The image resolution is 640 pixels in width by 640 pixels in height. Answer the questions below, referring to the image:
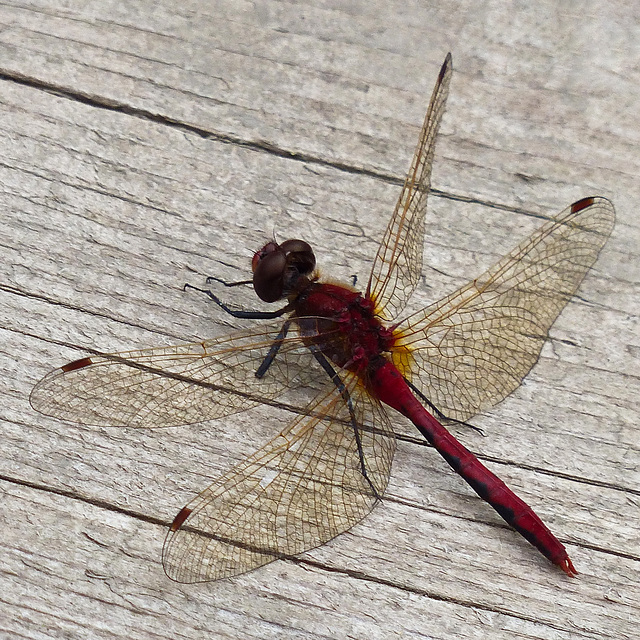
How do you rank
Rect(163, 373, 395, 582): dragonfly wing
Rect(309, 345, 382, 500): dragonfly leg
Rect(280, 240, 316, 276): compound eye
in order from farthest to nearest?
1. Rect(280, 240, 316, 276): compound eye
2. Rect(309, 345, 382, 500): dragonfly leg
3. Rect(163, 373, 395, 582): dragonfly wing

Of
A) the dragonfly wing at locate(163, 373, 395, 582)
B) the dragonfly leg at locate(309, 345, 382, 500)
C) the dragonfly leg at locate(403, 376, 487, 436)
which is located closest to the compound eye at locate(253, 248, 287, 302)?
the dragonfly leg at locate(309, 345, 382, 500)

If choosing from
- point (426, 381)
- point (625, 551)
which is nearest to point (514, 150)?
point (426, 381)

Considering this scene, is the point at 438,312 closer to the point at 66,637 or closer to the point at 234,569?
the point at 234,569

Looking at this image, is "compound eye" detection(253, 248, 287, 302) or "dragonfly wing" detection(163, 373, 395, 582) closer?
"dragonfly wing" detection(163, 373, 395, 582)

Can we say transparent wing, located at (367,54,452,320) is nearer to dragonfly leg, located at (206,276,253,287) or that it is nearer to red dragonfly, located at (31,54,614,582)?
red dragonfly, located at (31,54,614,582)

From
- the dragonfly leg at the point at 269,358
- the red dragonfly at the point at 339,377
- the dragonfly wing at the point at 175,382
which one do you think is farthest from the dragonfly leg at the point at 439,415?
the dragonfly leg at the point at 269,358

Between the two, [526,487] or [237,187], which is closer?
[526,487]
